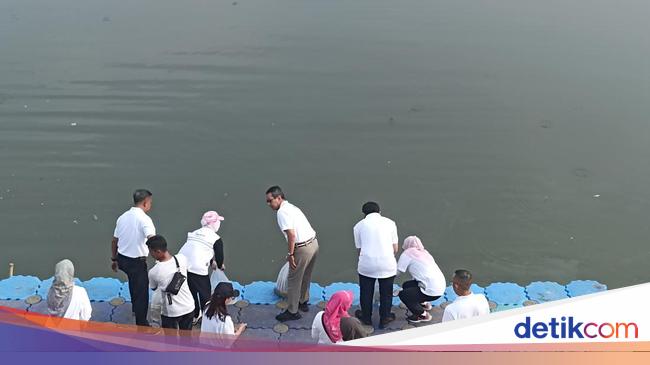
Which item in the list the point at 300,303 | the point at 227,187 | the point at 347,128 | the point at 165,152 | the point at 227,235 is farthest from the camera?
the point at 347,128

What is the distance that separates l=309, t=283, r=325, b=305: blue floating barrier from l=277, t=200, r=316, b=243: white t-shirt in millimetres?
861

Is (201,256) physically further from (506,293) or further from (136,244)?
(506,293)

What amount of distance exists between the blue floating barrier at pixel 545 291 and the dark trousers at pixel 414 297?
3.88 ft

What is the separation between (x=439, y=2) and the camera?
44.3 feet

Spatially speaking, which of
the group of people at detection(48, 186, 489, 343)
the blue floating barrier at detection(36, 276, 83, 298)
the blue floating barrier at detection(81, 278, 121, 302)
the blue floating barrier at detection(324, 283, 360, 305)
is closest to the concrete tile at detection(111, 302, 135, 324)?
the blue floating barrier at detection(81, 278, 121, 302)

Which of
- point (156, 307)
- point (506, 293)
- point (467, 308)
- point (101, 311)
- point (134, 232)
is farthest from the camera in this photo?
point (506, 293)

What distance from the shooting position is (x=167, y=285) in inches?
182

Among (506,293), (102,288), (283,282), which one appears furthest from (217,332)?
(506,293)

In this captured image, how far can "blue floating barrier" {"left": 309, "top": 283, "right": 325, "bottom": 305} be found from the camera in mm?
5918

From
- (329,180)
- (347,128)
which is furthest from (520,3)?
(329,180)

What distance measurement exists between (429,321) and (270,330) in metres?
1.32

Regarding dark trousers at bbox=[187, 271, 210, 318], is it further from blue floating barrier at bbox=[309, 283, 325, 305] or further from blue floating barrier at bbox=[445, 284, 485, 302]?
→ blue floating barrier at bbox=[445, 284, 485, 302]

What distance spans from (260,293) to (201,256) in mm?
1140

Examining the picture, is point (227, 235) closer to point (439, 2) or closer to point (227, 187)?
point (227, 187)
